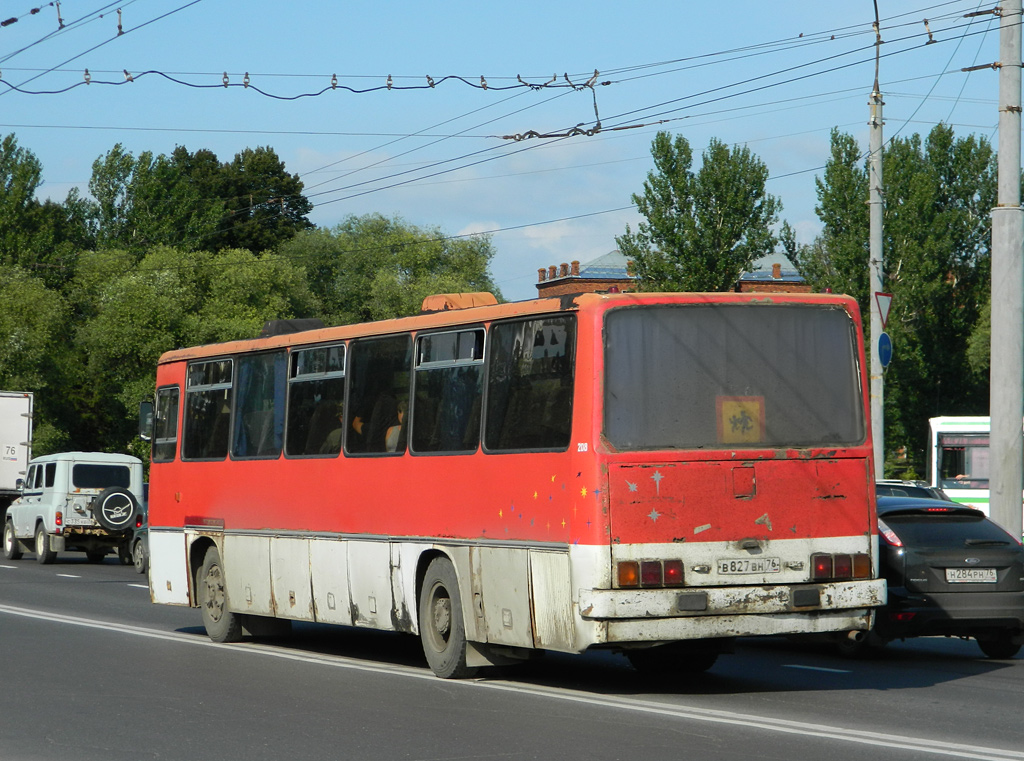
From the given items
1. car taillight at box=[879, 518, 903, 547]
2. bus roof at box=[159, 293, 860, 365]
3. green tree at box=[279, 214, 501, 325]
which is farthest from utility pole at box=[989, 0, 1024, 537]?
green tree at box=[279, 214, 501, 325]

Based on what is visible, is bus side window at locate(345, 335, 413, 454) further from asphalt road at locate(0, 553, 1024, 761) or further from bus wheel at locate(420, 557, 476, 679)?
asphalt road at locate(0, 553, 1024, 761)

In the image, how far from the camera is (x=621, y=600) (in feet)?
33.3

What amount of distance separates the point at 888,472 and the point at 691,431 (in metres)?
48.8

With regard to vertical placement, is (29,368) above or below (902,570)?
above

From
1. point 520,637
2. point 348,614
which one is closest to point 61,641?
point 348,614

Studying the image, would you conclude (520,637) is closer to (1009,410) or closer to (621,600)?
(621,600)

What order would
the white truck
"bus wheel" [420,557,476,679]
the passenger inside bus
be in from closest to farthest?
"bus wheel" [420,557,476,679] → the passenger inside bus → the white truck

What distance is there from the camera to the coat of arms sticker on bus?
425 inches

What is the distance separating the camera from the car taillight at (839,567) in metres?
10.8

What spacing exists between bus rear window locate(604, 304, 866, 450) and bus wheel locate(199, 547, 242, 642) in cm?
661

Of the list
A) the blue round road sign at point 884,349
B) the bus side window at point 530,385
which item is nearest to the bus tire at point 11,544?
the blue round road sign at point 884,349

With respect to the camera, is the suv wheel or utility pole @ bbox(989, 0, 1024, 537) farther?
utility pole @ bbox(989, 0, 1024, 537)

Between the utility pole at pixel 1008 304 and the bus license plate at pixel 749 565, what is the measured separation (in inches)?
304

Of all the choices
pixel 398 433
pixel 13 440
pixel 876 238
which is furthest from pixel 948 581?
pixel 13 440
